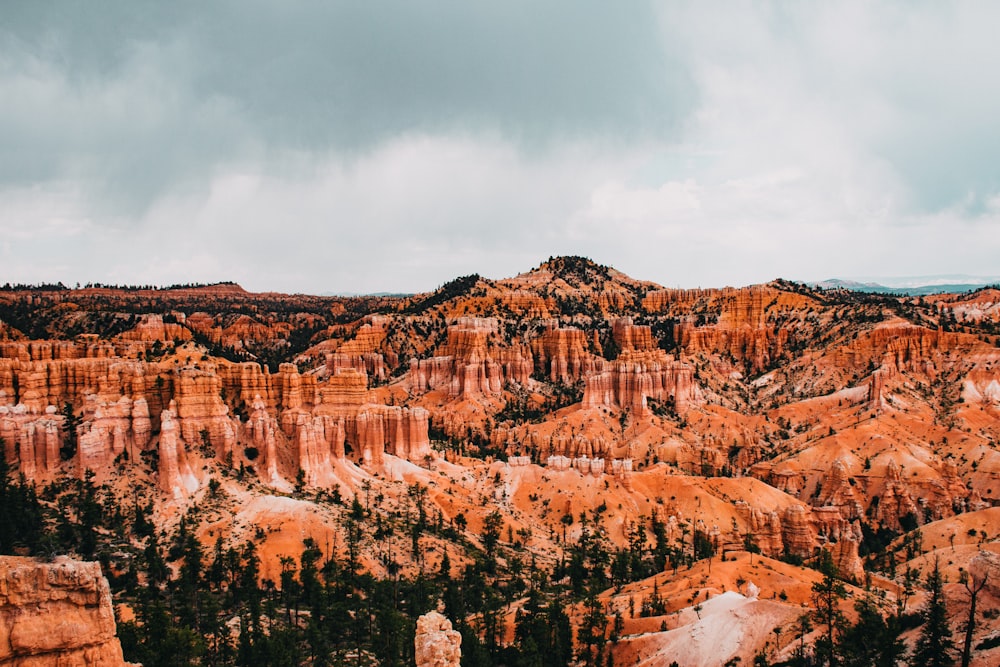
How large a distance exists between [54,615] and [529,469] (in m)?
75.7

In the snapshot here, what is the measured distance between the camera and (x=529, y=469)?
94062 mm

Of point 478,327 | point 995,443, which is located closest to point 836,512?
point 995,443

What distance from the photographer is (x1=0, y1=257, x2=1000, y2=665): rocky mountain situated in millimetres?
49688

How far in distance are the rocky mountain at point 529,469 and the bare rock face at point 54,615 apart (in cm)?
1849

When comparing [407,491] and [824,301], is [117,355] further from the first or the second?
[824,301]

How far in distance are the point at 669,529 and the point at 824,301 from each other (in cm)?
10156

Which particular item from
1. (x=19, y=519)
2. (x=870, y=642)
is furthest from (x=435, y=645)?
(x=19, y=519)

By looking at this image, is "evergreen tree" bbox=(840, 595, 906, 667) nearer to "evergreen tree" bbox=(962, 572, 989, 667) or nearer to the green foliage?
"evergreen tree" bbox=(962, 572, 989, 667)

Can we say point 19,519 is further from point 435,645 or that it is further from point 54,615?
point 435,645

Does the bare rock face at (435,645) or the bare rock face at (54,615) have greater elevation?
the bare rock face at (54,615)

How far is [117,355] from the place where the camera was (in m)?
67.1

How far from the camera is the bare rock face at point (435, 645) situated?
90.3 feet

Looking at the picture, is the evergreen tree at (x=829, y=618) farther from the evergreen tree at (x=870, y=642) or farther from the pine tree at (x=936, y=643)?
the pine tree at (x=936, y=643)

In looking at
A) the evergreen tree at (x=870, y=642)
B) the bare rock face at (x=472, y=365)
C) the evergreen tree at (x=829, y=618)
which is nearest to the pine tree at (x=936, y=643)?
the evergreen tree at (x=870, y=642)
